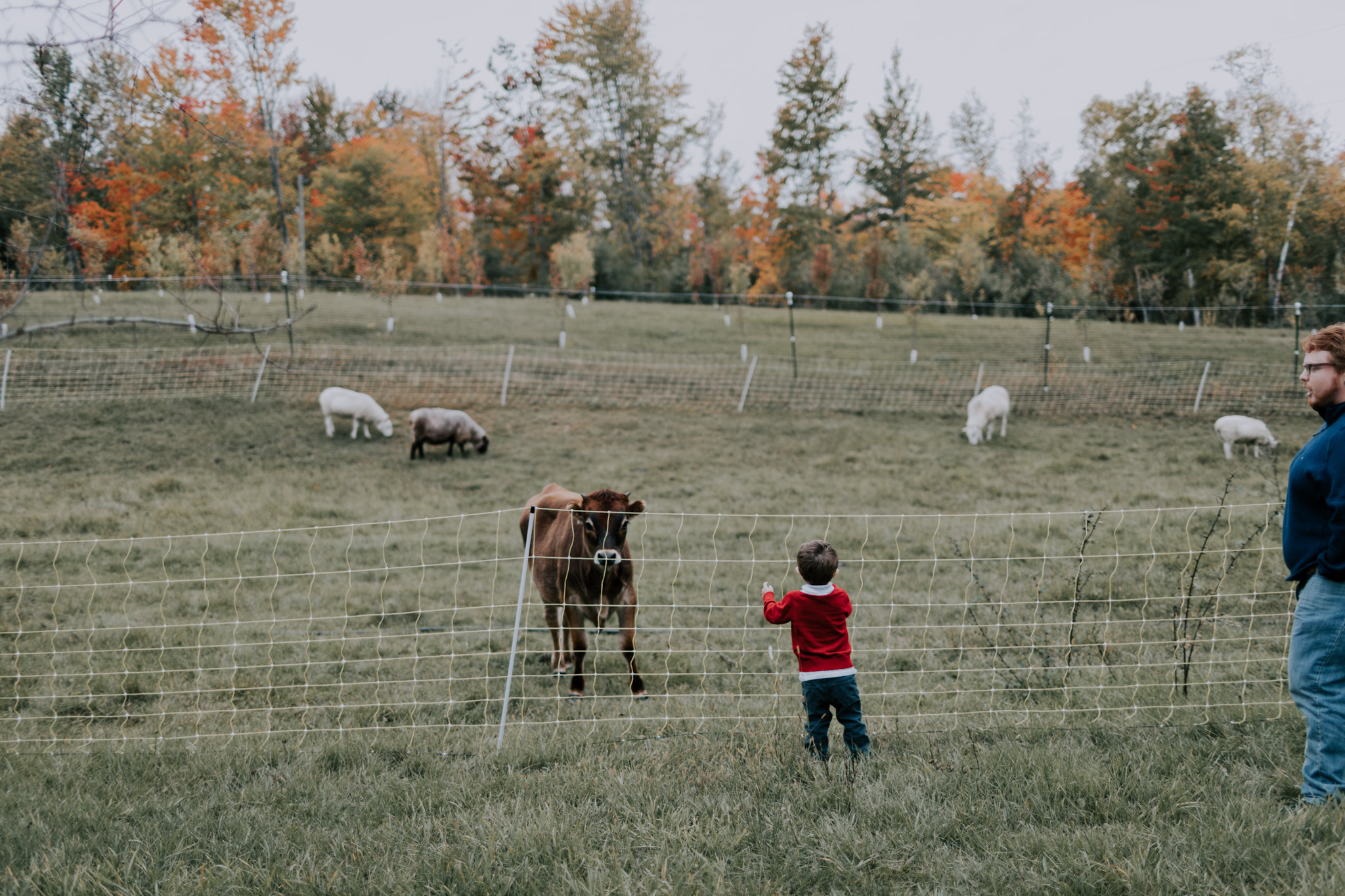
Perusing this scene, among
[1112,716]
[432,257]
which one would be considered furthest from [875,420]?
[432,257]

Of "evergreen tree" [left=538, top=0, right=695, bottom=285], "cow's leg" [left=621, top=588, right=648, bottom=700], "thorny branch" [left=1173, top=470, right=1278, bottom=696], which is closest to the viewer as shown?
"thorny branch" [left=1173, top=470, right=1278, bottom=696]

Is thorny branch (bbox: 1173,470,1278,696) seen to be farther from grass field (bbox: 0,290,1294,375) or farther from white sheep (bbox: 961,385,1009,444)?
grass field (bbox: 0,290,1294,375)

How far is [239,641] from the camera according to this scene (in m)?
5.96

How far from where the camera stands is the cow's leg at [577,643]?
5.24m

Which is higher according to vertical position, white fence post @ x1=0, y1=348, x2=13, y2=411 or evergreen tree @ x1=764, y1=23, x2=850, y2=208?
evergreen tree @ x1=764, y1=23, x2=850, y2=208

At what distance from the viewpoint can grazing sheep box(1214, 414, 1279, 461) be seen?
1175cm

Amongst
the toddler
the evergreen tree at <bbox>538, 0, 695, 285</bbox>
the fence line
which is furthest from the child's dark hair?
the evergreen tree at <bbox>538, 0, 695, 285</bbox>

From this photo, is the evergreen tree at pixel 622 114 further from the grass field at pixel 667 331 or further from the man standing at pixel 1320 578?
the man standing at pixel 1320 578

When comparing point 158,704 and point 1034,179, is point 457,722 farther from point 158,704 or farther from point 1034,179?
point 1034,179

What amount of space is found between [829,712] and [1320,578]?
2.04 metres

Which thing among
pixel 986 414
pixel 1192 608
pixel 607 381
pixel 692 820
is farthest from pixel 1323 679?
pixel 607 381

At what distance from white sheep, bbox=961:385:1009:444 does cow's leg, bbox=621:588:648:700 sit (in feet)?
33.5

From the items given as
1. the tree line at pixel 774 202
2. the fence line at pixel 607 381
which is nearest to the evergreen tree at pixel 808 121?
the tree line at pixel 774 202

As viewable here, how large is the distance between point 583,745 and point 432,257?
100ft
